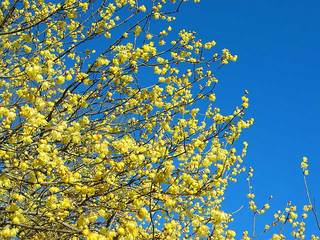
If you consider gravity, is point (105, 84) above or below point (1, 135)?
above

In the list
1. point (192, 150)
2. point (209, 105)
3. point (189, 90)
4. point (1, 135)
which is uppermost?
point (209, 105)

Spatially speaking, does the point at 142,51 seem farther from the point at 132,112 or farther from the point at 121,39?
the point at 132,112

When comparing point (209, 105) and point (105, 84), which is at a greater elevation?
point (209, 105)

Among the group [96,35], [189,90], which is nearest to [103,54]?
[96,35]

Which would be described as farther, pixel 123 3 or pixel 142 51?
pixel 123 3

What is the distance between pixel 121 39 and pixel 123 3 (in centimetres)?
100

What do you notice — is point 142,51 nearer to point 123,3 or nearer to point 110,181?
point 123,3

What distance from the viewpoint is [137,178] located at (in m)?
5.55

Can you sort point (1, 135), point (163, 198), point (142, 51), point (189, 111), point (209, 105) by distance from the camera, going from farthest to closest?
point (209, 105) < point (189, 111) < point (142, 51) < point (1, 135) < point (163, 198)

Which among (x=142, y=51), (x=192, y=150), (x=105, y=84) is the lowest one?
Answer: (x=192, y=150)

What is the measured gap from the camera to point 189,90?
7688 millimetres

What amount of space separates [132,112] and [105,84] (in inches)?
39.2

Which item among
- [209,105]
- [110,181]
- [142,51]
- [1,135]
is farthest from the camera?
[209,105]

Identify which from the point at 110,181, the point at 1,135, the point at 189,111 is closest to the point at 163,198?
the point at 110,181
